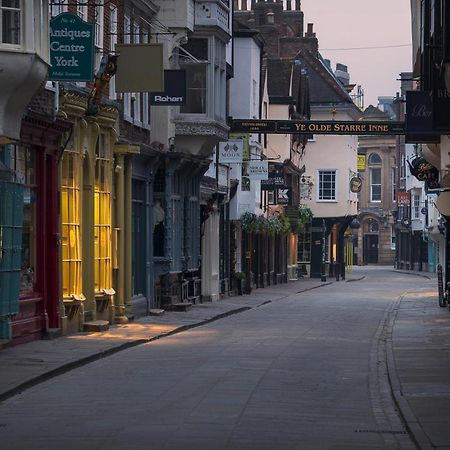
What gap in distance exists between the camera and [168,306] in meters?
40.6

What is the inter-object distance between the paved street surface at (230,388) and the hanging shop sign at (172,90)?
5.40 meters

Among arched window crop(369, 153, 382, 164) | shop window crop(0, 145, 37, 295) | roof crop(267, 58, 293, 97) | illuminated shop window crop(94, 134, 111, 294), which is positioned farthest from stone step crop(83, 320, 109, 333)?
arched window crop(369, 153, 382, 164)

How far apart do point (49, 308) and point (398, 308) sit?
2084 centimetres

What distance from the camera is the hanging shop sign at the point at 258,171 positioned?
56.1 m

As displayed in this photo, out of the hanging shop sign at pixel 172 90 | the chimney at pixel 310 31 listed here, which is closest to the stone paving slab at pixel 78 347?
the hanging shop sign at pixel 172 90

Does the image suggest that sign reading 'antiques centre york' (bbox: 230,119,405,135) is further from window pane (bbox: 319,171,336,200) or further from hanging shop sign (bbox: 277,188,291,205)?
window pane (bbox: 319,171,336,200)

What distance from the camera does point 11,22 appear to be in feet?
71.2

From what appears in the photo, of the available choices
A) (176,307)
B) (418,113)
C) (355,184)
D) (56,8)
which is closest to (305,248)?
(355,184)

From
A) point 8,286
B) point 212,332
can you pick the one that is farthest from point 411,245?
point 8,286

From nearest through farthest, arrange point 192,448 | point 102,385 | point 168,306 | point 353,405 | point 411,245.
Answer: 1. point 192,448
2. point 353,405
3. point 102,385
4. point 168,306
5. point 411,245

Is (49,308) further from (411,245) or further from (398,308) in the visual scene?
(411,245)

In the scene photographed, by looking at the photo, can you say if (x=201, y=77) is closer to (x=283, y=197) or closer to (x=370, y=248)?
(x=283, y=197)

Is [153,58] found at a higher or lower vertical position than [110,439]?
higher

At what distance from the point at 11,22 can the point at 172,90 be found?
43.4 ft
